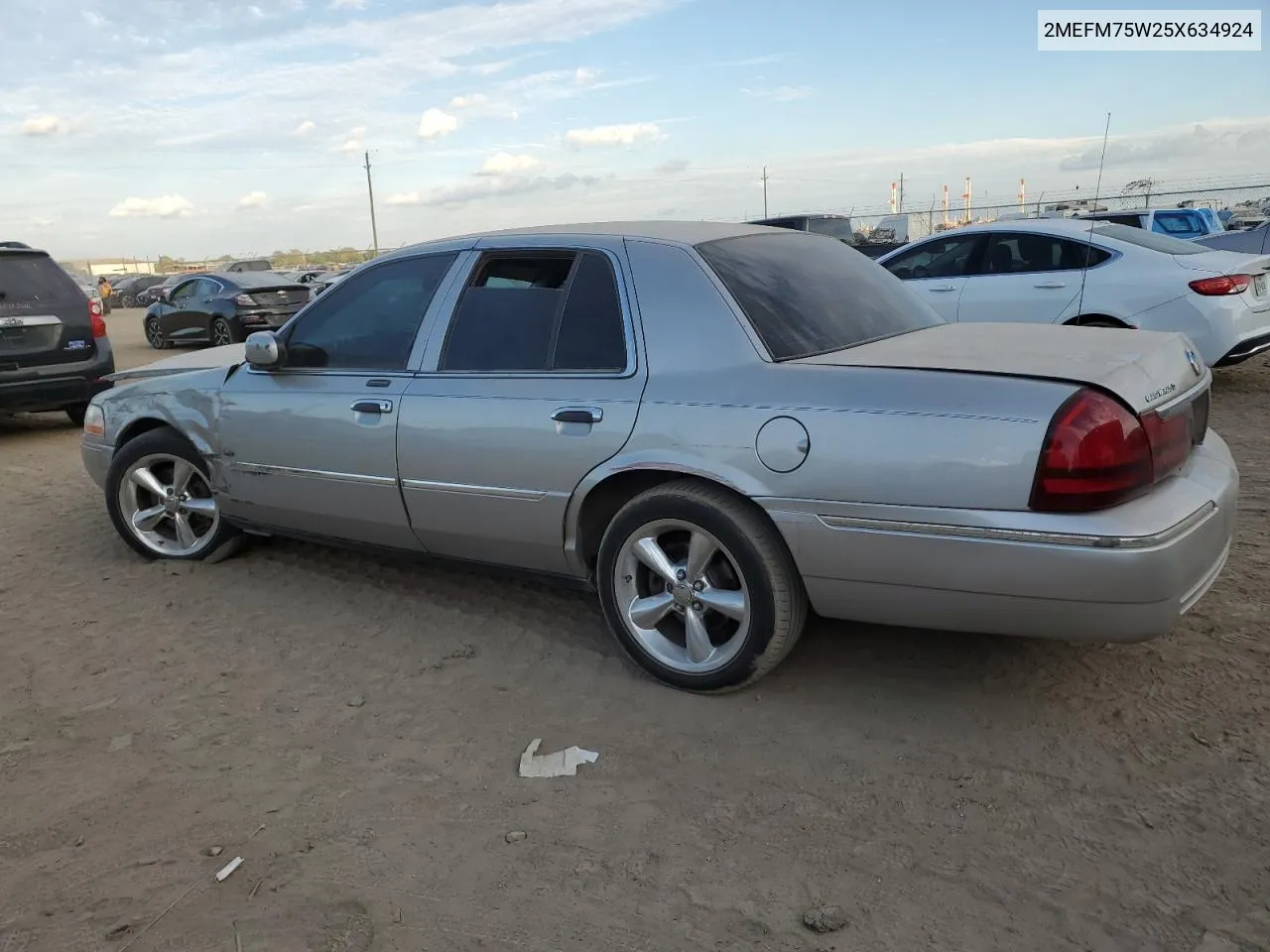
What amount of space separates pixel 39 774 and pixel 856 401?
9.23 feet

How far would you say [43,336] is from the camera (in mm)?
8641

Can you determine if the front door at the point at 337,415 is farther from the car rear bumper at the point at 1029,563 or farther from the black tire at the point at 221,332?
the black tire at the point at 221,332

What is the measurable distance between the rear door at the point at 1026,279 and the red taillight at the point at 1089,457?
220 inches

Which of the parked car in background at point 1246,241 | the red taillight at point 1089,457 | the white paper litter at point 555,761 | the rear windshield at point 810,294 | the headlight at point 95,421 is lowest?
the white paper litter at point 555,761

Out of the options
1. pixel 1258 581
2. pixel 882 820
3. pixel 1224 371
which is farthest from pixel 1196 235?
pixel 882 820

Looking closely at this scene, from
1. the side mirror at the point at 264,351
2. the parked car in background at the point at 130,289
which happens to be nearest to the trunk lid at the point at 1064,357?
the side mirror at the point at 264,351

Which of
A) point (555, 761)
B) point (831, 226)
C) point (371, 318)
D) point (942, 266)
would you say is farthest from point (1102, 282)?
point (831, 226)

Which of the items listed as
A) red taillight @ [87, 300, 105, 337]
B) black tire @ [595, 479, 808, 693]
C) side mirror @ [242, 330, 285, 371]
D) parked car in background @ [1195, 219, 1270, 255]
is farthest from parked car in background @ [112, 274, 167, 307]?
black tire @ [595, 479, 808, 693]

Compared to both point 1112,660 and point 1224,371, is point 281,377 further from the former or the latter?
point 1224,371

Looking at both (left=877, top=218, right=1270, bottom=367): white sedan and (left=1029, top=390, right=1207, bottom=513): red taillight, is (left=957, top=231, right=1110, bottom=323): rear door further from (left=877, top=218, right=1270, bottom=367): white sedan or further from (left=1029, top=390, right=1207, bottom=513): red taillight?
(left=1029, top=390, right=1207, bottom=513): red taillight

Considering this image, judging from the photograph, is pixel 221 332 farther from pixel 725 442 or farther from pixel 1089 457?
pixel 1089 457

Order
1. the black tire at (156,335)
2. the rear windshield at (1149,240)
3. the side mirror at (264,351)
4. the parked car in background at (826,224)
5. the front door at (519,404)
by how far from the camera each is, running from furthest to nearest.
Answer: the parked car in background at (826,224) → the black tire at (156,335) → the rear windshield at (1149,240) → the side mirror at (264,351) → the front door at (519,404)

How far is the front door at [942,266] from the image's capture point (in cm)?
864

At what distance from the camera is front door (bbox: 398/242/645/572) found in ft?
11.6
